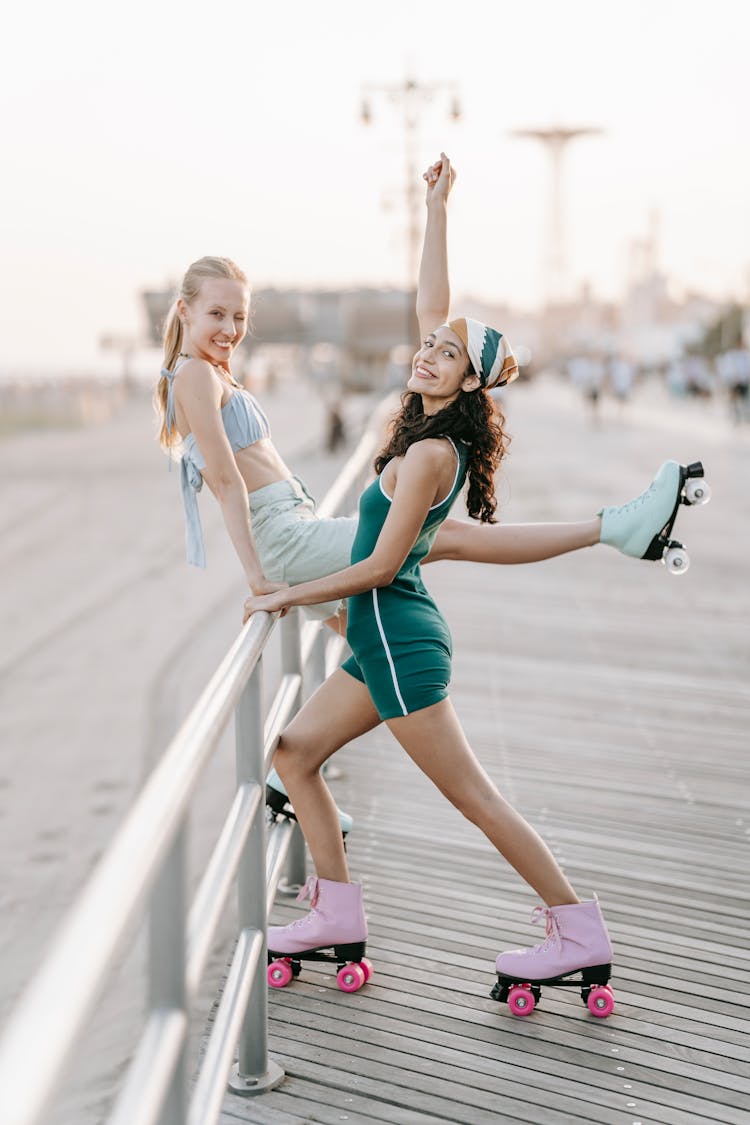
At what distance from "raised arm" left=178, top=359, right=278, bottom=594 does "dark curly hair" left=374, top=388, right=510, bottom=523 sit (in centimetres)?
37

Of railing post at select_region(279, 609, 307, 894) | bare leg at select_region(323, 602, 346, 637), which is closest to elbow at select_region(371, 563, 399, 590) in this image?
bare leg at select_region(323, 602, 346, 637)

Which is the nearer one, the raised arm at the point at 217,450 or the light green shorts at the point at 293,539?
the raised arm at the point at 217,450

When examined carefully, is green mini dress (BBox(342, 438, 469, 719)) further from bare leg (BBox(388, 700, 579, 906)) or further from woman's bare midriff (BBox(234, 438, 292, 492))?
woman's bare midriff (BBox(234, 438, 292, 492))

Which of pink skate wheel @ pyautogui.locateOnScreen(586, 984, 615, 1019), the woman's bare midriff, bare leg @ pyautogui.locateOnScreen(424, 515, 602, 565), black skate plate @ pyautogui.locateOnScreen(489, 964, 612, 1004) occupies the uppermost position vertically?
the woman's bare midriff

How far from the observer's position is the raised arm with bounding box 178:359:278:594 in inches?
129

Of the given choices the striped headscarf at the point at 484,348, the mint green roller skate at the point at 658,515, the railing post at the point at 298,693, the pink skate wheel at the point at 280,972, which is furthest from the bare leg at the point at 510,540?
the pink skate wheel at the point at 280,972

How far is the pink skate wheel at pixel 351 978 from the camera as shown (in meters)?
3.41

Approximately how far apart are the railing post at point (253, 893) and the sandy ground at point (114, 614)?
84cm

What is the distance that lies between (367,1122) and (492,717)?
3.58 meters

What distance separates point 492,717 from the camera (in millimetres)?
6305

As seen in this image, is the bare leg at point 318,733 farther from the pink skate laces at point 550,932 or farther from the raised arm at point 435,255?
the raised arm at point 435,255

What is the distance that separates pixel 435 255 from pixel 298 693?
1307mm

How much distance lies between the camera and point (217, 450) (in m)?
3.29

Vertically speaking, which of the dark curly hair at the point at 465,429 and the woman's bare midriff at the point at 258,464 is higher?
the dark curly hair at the point at 465,429
